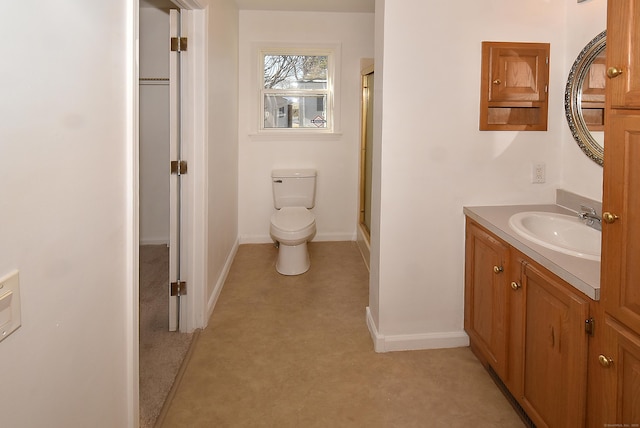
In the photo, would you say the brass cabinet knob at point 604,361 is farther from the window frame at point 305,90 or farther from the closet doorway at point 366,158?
the window frame at point 305,90

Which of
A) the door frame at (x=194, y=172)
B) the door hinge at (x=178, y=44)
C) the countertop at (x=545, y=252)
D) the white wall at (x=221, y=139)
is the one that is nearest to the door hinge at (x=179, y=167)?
the door frame at (x=194, y=172)

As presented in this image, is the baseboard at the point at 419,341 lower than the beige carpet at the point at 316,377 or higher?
higher

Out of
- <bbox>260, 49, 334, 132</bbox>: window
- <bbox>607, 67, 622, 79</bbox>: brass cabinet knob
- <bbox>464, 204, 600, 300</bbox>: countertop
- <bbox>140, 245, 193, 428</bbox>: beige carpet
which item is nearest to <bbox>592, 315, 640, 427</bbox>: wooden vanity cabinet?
<bbox>464, 204, 600, 300</bbox>: countertop

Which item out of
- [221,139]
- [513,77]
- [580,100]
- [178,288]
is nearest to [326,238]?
[221,139]

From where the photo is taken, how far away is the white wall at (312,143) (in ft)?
15.2

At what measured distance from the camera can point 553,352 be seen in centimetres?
169

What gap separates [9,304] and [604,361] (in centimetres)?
158

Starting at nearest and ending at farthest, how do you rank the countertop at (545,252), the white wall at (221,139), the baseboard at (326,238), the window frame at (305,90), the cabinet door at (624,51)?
the cabinet door at (624,51) → the countertop at (545,252) → the white wall at (221,139) → the window frame at (305,90) → the baseboard at (326,238)

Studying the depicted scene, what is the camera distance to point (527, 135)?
2.55 meters

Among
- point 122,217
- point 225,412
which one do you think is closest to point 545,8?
point 122,217

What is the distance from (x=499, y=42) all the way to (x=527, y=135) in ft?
1.71

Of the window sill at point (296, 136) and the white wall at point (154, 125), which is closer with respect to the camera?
the white wall at point (154, 125)

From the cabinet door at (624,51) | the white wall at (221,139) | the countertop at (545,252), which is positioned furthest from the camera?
the white wall at (221,139)

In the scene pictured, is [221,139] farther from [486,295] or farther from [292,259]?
[486,295]
